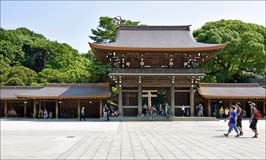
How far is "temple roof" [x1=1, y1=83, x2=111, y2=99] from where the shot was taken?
37.5 metres

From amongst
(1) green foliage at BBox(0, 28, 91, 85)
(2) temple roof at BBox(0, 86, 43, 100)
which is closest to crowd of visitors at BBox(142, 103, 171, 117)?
(2) temple roof at BBox(0, 86, 43, 100)

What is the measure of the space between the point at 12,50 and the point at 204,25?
36970 millimetres

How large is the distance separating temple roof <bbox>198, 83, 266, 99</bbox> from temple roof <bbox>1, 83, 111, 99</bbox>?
966 centimetres

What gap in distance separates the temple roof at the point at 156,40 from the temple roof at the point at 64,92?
468 cm

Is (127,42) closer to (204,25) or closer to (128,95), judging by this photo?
(128,95)

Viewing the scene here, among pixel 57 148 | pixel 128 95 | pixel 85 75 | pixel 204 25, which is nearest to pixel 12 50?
pixel 85 75

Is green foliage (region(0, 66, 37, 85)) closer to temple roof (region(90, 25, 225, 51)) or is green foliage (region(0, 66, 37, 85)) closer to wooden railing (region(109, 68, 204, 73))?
temple roof (region(90, 25, 225, 51))

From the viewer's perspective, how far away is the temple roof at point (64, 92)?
37531mm

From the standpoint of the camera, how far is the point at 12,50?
73.1 m

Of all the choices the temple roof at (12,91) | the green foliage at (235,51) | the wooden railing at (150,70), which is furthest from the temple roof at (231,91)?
the temple roof at (12,91)

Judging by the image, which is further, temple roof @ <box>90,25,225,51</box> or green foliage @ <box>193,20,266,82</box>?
green foliage @ <box>193,20,266,82</box>

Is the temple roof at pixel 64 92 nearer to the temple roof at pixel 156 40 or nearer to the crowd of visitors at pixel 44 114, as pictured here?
the crowd of visitors at pixel 44 114

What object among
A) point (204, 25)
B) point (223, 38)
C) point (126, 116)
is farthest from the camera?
point (204, 25)

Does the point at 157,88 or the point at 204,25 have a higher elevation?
the point at 204,25
